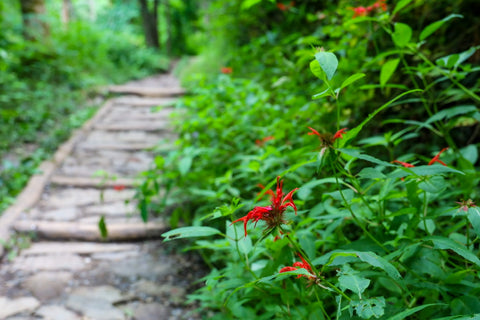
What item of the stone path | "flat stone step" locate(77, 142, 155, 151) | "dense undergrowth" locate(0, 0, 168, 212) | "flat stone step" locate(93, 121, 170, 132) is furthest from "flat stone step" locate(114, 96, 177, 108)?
the stone path

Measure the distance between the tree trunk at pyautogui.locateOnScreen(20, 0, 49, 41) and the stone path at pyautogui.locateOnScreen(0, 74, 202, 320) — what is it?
323 centimetres

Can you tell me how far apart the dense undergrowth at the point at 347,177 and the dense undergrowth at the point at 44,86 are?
168cm

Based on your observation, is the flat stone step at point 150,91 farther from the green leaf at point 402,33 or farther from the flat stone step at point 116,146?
the green leaf at point 402,33

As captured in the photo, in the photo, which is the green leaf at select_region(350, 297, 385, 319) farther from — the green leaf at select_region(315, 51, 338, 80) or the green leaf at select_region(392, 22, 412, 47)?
the green leaf at select_region(392, 22, 412, 47)

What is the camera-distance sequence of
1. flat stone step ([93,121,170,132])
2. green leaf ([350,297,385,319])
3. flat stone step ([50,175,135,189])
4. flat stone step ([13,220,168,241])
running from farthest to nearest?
flat stone step ([93,121,170,132]), flat stone step ([50,175,135,189]), flat stone step ([13,220,168,241]), green leaf ([350,297,385,319])

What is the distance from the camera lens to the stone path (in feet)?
5.85

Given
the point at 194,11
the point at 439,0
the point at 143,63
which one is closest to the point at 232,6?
the point at 439,0

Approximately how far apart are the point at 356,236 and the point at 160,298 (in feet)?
3.39

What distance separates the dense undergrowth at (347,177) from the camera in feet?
2.43

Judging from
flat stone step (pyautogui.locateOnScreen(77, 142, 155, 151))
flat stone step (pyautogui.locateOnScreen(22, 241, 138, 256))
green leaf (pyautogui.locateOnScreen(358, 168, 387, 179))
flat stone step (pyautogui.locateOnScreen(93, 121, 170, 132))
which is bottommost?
flat stone step (pyautogui.locateOnScreen(22, 241, 138, 256))

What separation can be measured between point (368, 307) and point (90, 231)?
2145mm

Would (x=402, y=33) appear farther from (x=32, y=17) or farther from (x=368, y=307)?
(x=32, y=17)

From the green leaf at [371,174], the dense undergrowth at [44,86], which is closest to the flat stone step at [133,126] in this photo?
the dense undergrowth at [44,86]

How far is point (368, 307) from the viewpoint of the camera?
632 millimetres
